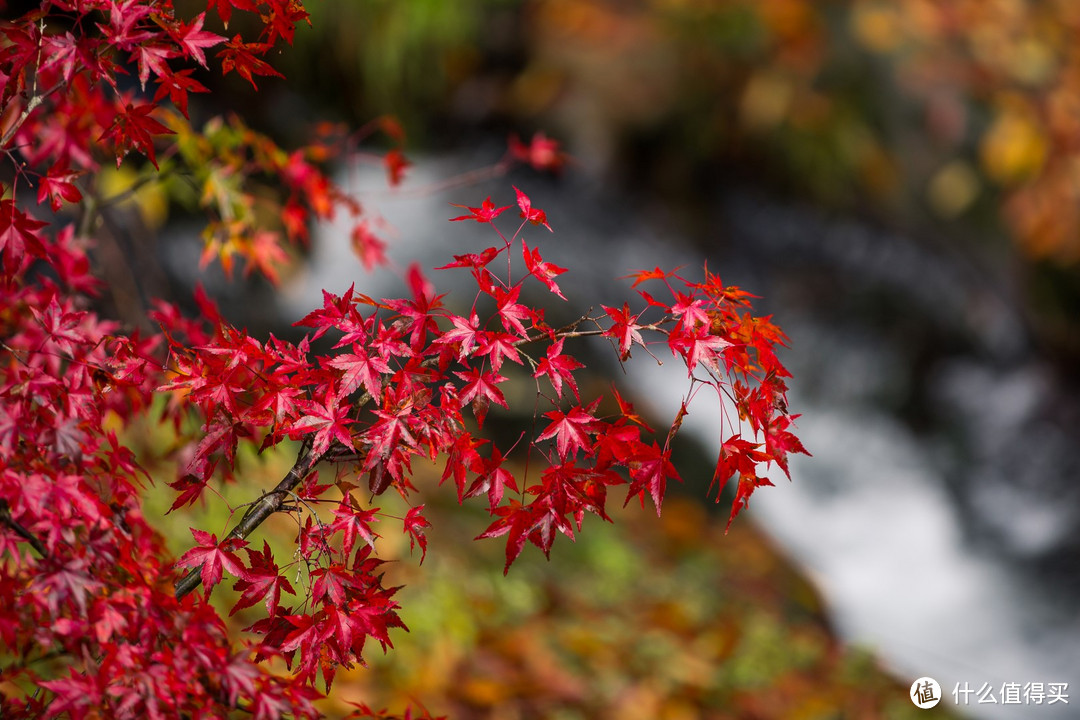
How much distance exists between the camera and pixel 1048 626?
12.2 ft

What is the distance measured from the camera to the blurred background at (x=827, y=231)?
3.85 m

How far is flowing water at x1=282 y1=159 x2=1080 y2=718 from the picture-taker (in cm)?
391

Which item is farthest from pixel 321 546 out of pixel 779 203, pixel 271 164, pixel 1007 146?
pixel 1007 146

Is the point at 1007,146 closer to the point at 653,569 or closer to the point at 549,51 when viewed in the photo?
the point at 549,51

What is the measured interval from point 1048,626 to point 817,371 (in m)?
1.62

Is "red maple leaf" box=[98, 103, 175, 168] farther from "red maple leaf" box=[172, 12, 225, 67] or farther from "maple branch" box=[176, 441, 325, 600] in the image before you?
"maple branch" box=[176, 441, 325, 600]

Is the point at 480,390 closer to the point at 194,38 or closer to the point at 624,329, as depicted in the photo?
the point at 624,329

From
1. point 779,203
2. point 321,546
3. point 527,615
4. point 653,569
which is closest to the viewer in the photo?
point 321,546

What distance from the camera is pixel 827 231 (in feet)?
15.5

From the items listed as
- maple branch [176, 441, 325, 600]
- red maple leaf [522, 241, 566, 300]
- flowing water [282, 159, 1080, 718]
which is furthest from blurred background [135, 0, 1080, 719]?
red maple leaf [522, 241, 566, 300]

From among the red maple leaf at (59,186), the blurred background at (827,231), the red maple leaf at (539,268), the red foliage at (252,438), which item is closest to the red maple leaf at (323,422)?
the red foliage at (252,438)

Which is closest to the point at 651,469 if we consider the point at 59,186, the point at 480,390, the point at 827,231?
the point at 480,390

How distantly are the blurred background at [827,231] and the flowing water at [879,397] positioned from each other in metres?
0.02

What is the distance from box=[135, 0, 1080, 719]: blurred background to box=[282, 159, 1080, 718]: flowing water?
15mm
